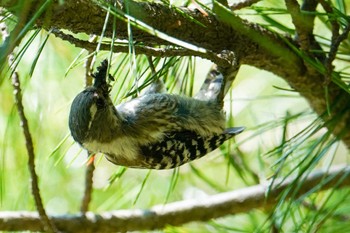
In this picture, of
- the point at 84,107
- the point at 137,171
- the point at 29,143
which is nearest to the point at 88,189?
the point at 84,107

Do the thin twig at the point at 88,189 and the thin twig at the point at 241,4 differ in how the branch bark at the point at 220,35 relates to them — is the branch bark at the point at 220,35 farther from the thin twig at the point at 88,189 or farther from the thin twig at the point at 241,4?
the thin twig at the point at 88,189

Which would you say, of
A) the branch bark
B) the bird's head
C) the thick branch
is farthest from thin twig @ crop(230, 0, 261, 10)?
the thick branch

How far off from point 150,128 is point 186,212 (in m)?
0.26

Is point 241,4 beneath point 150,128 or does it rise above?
above

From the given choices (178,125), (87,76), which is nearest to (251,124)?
(178,125)

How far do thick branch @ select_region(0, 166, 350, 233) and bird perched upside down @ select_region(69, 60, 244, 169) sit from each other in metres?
0.12

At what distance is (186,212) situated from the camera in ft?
6.22

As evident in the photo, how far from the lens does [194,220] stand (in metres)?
1.90

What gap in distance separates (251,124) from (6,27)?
51.5 inches

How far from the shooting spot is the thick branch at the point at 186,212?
1.80 m

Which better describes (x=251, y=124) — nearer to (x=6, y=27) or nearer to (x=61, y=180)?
(x=61, y=180)

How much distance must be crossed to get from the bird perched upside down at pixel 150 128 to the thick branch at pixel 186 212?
0.12m

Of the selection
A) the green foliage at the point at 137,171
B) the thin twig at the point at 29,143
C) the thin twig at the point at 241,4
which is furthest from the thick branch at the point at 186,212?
the thin twig at the point at 241,4

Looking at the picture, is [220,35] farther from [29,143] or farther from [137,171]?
[137,171]
